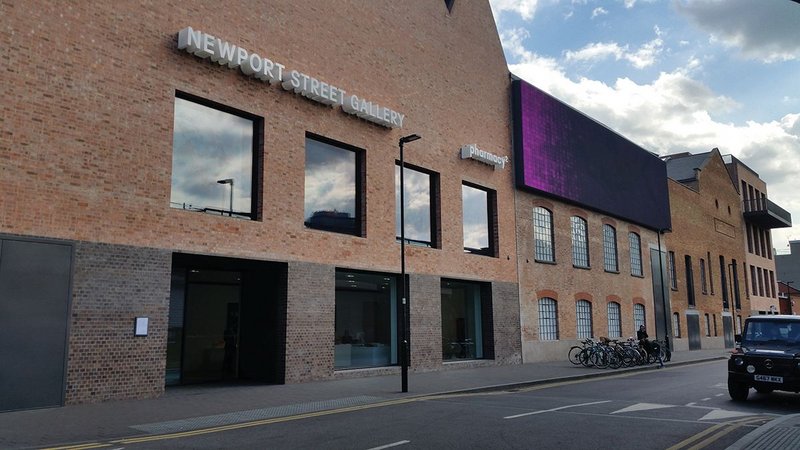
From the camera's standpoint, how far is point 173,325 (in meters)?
16.1

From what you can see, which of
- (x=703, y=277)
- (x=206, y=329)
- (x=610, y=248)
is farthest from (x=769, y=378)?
(x=703, y=277)

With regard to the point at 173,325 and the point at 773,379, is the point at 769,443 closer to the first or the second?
the point at 773,379

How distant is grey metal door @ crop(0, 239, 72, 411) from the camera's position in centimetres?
1134

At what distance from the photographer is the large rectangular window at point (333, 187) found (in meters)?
18.0

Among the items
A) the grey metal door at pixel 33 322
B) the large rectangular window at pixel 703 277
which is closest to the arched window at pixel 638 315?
the large rectangular window at pixel 703 277

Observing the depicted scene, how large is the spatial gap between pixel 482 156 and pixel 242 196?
11203 millimetres

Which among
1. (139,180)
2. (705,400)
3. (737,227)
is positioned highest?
(737,227)

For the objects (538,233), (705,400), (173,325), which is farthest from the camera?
(538,233)

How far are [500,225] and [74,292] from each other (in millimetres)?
16965

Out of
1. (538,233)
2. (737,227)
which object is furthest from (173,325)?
(737,227)

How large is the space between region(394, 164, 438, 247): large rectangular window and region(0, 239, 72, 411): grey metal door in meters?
11.0

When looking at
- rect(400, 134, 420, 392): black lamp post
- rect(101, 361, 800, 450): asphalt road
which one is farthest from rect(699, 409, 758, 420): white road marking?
rect(400, 134, 420, 392): black lamp post

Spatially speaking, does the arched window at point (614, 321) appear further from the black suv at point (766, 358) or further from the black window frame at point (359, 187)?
the black window frame at point (359, 187)

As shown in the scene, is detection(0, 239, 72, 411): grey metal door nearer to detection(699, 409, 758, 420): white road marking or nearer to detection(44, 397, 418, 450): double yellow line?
detection(44, 397, 418, 450): double yellow line
